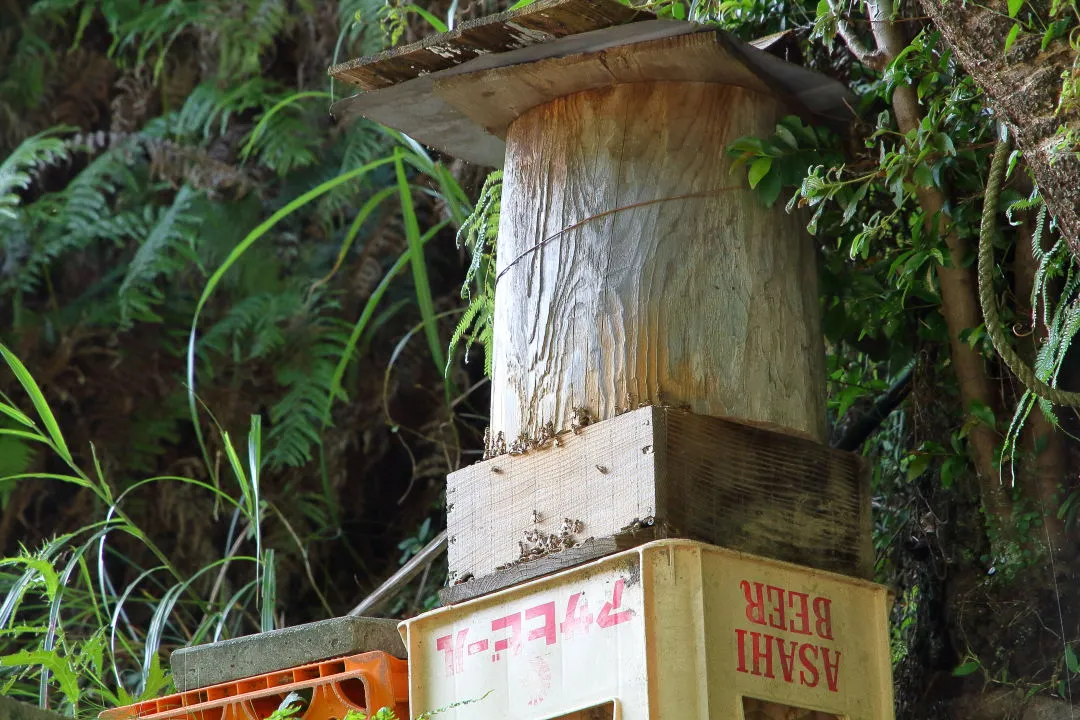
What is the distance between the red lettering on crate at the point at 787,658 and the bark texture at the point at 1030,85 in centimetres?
81

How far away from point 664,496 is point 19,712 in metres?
1.13

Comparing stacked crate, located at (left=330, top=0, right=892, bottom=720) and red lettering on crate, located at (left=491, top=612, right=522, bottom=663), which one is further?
red lettering on crate, located at (left=491, top=612, right=522, bottom=663)

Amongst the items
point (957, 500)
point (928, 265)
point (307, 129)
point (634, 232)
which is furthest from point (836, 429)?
point (307, 129)

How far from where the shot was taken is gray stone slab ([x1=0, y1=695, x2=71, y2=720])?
7.39ft

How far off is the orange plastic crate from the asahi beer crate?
0.11 metres

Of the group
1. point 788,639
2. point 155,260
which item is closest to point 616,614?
point 788,639

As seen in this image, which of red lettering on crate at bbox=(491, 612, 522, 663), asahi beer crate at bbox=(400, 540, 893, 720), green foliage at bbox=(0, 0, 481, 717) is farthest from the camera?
green foliage at bbox=(0, 0, 481, 717)

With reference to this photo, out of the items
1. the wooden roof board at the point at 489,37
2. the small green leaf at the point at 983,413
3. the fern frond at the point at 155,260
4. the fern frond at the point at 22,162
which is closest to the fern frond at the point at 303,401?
the fern frond at the point at 155,260

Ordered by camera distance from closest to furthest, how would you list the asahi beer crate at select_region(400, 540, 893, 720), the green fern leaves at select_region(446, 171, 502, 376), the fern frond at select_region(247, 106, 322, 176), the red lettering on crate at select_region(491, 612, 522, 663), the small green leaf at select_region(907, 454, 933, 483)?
the asahi beer crate at select_region(400, 540, 893, 720), the red lettering on crate at select_region(491, 612, 522, 663), the small green leaf at select_region(907, 454, 933, 483), the green fern leaves at select_region(446, 171, 502, 376), the fern frond at select_region(247, 106, 322, 176)

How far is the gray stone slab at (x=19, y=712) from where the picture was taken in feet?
7.39

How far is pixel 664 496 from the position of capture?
2305 millimetres

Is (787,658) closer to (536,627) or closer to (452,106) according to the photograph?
(536,627)

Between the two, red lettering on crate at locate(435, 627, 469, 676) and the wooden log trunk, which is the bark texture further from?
red lettering on crate at locate(435, 627, 469, 676)

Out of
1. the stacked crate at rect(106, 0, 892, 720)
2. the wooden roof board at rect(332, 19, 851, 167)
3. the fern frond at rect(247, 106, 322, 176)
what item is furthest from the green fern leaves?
the fern frond at rect(247, 106, 322, 176)
